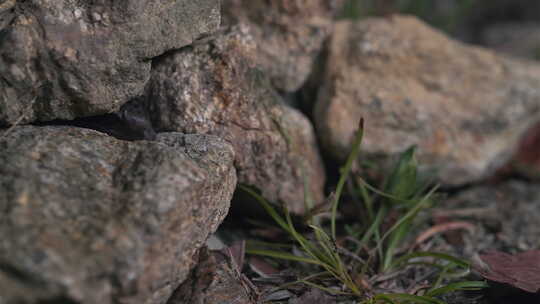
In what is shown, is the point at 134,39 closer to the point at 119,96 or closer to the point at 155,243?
the point at 119,96

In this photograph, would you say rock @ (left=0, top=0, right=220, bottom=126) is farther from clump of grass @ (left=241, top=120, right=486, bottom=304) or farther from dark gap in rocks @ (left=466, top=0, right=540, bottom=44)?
dark gap in rocks @ (left=466, top=0, right=540, bottom=44)

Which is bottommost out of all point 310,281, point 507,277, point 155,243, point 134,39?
point 310,281

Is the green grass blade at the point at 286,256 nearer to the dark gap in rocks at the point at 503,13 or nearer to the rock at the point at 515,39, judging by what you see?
the rock at the point at 515,39

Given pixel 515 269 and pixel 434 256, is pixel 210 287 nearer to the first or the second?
pixel 434 256

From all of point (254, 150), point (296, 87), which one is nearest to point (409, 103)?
point (296, 87)

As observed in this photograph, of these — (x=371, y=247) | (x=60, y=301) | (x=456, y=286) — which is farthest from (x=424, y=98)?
(x=60, y=301)

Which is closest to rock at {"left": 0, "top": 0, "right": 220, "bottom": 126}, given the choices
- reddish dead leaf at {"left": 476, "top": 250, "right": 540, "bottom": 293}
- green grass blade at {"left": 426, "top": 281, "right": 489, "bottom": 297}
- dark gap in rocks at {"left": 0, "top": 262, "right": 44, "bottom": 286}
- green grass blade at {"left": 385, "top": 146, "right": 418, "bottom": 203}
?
dark gap in rocks at {"left": 0, "top": 262, "right": 44, "bottom": 286}
